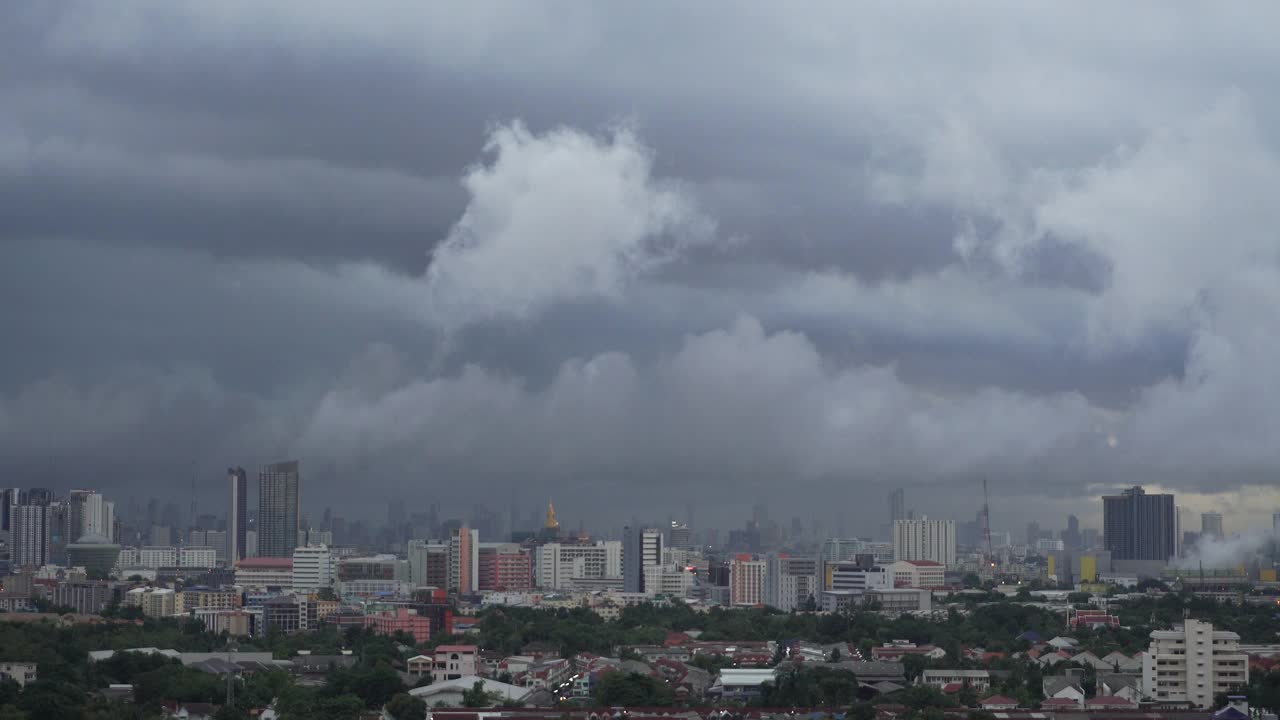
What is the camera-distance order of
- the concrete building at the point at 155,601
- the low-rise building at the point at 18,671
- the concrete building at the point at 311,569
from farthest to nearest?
1. the concrete building at the point at 311,569
2. the concrete building at the point at 155,601
3. the low-rise building at the point at 18,671

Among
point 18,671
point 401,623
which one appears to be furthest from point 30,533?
point 18,671

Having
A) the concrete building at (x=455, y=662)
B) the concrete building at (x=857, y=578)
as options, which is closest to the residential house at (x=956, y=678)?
the concrete building at (x=455, y=662)

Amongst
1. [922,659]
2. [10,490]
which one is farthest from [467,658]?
[10,490]

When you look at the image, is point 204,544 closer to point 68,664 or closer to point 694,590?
point 694,590

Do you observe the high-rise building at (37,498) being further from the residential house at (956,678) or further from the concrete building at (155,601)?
the residential house at (956,678)

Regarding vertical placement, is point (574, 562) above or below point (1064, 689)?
above

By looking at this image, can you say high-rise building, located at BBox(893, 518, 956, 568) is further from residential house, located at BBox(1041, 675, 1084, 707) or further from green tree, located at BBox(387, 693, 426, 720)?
green tree, located at BBox(387, 693, 426, 720)

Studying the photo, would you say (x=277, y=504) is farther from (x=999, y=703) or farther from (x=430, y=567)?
(x=999, y=703)
